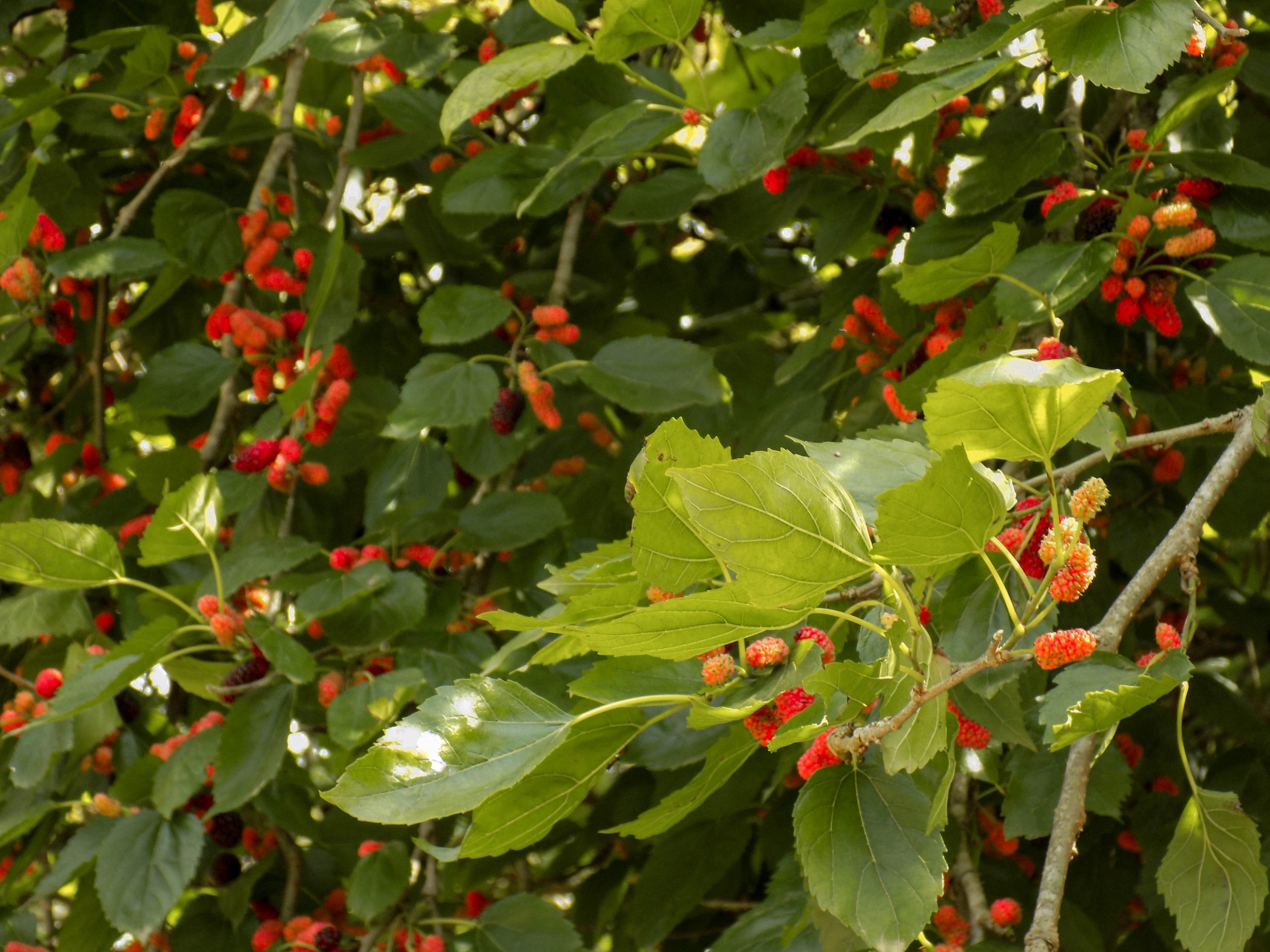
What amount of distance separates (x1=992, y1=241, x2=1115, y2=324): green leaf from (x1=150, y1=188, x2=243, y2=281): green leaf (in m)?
1.22

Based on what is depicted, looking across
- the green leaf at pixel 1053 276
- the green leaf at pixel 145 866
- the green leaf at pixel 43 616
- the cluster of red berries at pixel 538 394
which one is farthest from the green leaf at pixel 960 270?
the green leaf at pixel 43 616

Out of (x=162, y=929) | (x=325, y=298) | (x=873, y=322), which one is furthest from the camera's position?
(x=162, y=929)

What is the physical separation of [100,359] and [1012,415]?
1.80m

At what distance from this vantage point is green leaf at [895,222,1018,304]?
106cm

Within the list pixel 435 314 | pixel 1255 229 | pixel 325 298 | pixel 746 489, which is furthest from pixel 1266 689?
pixel 746 489

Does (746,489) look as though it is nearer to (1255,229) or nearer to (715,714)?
(715,714)

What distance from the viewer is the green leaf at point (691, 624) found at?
0.60 meters

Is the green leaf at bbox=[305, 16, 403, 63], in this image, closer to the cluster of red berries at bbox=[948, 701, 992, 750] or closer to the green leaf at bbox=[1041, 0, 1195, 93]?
the green leaf at bbox=[1041, 0, 1195, 93]

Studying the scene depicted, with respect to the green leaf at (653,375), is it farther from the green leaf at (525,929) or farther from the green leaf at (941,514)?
the green leaf at (941,514)

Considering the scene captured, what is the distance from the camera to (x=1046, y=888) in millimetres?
710

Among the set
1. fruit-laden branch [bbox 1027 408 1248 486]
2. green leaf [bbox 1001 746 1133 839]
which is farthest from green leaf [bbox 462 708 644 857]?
green leaf [bbox 1001 746 1133 839]

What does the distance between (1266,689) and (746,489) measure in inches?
83.4

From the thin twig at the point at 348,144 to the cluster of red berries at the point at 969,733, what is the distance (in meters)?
1.25

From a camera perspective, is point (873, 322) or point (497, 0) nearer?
point (873, 322)
